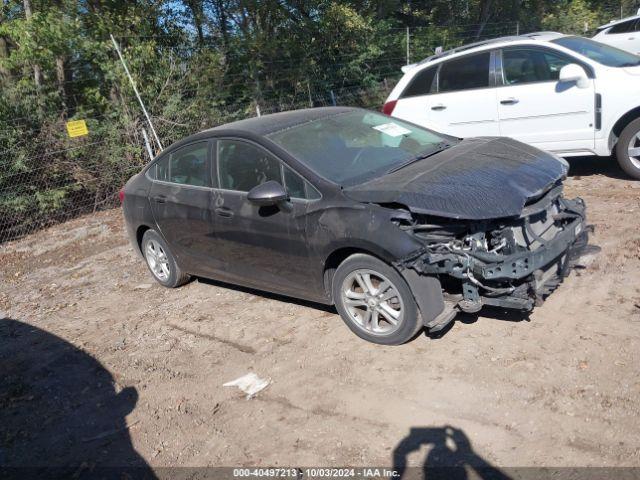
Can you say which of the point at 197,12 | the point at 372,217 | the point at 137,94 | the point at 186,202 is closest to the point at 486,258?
the point at 372,217

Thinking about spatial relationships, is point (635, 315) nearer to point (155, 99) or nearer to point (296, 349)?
point (296, 349)

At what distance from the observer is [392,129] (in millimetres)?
5359

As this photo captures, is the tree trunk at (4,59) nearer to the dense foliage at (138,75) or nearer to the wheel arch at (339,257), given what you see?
the dense foliage at (138,75)

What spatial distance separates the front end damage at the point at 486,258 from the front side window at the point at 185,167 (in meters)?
2.19

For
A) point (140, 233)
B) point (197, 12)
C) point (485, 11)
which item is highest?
point (197, 12)

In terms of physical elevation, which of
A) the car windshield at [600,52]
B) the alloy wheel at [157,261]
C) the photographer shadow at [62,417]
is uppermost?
the car windshield at [600,52]

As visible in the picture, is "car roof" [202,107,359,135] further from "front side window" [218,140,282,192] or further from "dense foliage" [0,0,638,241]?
"dense foliage" [0,0,638,241]

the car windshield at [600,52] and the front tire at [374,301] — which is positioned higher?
the car windshield at [600,52]

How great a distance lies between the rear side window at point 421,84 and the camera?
8023mm

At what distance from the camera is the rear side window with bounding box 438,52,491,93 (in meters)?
7.58

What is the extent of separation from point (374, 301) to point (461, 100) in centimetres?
441

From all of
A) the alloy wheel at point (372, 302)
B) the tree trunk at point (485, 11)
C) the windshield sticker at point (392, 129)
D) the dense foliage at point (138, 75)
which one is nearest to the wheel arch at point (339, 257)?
the alloy wheel at point (372, 302)

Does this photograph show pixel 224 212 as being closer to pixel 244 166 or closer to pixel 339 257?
pixel 244 166

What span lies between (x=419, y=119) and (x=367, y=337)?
14.9 feet
